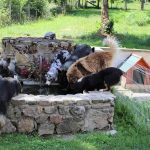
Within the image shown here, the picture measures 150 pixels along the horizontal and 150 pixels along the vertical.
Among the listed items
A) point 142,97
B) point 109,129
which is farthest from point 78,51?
point 109,129

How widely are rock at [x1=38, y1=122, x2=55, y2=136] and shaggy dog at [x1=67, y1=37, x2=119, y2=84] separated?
1.84 m

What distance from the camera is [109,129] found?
7590mm

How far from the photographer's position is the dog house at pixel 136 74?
448 inches

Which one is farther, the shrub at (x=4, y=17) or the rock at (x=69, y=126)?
the shrub at (x=4, y=17)

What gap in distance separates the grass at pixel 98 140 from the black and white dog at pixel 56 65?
2.25 meters

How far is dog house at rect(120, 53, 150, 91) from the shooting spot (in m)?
11.4

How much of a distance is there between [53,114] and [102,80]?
1357 millimetres

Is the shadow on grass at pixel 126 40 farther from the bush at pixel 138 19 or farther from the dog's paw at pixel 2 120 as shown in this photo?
the dog's paw at pixel 2 120

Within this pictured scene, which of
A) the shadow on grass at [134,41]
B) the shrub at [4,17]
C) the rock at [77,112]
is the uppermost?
the rock at [77,112]

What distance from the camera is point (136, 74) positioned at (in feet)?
38.3

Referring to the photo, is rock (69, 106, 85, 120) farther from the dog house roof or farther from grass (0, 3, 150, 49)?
grass (0, 3, 150, 49)

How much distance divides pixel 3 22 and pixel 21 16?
259 cm

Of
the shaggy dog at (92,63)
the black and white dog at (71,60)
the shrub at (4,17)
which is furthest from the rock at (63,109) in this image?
the shrub at (4,17)

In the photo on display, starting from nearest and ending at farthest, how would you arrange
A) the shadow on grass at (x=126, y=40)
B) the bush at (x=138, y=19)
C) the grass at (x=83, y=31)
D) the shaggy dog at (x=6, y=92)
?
the shaggy dog at (x=6, y=92) → the shadow on grass at (x=126, y=40) → the grass at (x=83, y=31) → the bush at (x=138, y=19)
